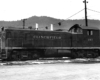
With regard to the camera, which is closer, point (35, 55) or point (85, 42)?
point (35, 55)

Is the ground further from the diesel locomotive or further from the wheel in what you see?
the wheel

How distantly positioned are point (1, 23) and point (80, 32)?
148165 mm

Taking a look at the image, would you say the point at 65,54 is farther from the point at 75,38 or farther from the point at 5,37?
the point at 5,37

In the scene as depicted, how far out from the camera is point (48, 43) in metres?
22.8

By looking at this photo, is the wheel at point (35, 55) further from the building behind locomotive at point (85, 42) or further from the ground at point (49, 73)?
the ground at point (49, 73)

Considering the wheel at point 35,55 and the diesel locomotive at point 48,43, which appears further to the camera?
the wheel at point 35,55

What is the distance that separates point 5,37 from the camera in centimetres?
2116

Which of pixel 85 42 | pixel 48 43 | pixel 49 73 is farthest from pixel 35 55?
pixel 49 73

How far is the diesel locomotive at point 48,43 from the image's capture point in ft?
69.4

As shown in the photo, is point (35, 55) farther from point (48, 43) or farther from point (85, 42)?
point (85, 42)

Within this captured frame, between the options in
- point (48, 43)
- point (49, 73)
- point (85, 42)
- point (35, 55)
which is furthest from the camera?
point (85, 42)

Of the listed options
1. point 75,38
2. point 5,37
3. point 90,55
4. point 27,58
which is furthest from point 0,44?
point 90,55

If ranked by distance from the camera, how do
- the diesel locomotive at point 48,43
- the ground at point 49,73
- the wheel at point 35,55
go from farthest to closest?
the wheel at point 35,55, the diesel locomotive at point 48,43, the ground at point 49,73

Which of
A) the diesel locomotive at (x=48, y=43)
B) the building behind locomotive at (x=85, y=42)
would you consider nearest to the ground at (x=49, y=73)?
the diesel locomotive at (x=48, y=43)
